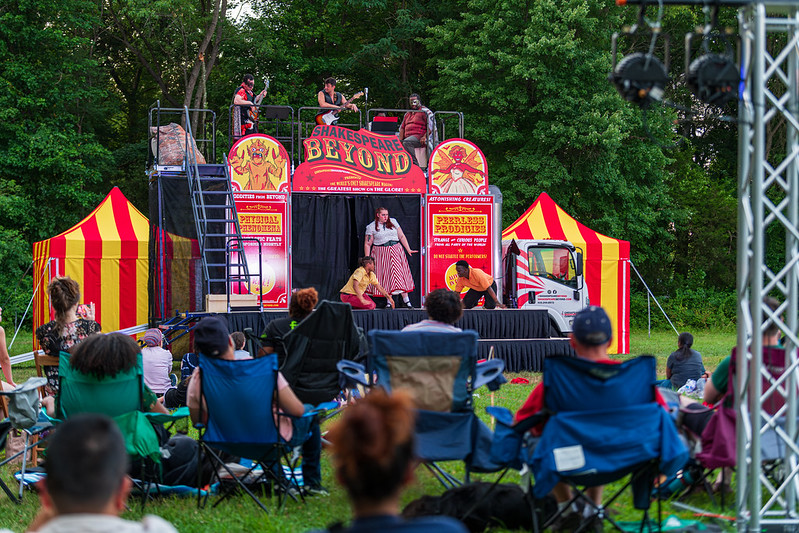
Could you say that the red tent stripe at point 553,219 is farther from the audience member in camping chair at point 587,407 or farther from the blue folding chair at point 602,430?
the blue folding chair at point 602,430

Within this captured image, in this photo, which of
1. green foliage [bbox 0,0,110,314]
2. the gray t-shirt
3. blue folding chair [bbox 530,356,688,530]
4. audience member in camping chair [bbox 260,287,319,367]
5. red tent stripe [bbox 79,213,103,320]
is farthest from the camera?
green foliage [bbox 0,0,110,314]

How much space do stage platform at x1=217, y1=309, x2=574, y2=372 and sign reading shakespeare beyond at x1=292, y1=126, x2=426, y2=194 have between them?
231cm

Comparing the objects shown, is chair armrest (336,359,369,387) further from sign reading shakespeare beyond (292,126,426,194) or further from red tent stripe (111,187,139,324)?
red tent stripe (111,187,139,324)

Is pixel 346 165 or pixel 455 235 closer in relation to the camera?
pixel 346 165

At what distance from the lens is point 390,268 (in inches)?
521

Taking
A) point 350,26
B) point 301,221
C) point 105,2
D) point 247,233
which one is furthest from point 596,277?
point 105,2

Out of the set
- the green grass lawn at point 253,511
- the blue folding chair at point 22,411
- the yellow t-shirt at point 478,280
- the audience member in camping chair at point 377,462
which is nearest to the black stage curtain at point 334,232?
the yellow t-shirt at point 478,280

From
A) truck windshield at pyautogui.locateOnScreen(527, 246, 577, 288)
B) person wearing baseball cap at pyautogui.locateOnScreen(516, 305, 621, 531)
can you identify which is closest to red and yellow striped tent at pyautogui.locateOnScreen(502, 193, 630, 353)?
truck windshield at pyautogui.locateOnScreen(527, 246, 577, 288)

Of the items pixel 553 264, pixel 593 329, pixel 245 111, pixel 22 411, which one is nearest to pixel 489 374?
pixel 593 329

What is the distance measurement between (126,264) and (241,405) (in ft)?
36.9

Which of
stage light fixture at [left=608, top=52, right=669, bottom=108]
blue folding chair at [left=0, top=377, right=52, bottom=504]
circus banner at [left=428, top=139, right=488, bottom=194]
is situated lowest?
blue folding chair at [left=0, top=377, right=52, bottom=504]

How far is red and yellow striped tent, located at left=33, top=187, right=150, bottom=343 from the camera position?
1453cm

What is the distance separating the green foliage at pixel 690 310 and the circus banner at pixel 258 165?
1442 centimetres

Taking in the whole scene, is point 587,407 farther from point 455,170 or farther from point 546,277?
point 546,277
